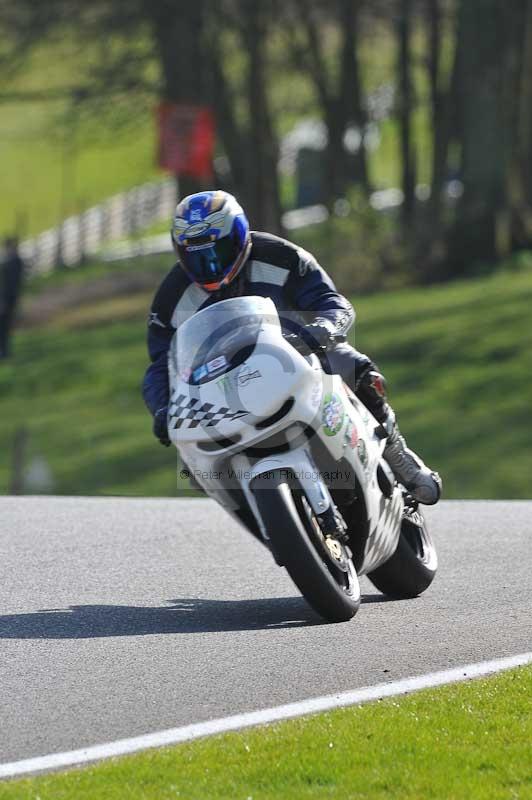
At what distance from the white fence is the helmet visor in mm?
36637

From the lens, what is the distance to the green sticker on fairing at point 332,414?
670cm

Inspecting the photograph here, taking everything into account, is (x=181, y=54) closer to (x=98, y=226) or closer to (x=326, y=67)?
(x=326, y=67)

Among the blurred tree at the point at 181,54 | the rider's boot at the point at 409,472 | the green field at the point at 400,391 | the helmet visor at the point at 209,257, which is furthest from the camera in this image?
the blurred tree at the point at 181,54

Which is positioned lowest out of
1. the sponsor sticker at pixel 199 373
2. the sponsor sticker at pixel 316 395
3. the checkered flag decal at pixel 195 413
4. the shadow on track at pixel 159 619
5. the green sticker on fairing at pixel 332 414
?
the shadow on track at pixel 159 619

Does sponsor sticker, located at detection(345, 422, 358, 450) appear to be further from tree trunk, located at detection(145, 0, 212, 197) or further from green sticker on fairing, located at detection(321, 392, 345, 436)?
tree trunk, located at detection(145, 0, 212, 197)

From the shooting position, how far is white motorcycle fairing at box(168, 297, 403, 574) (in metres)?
6.47

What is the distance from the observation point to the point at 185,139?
2388 cm

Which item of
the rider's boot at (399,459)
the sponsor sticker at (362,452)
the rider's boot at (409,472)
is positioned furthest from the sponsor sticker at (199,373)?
the rider's boot at (409,472)

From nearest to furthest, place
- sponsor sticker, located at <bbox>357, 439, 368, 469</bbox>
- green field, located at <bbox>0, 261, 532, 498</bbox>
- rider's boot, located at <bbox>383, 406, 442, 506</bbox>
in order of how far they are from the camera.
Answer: sponsor sticker, located at <bbox>357, 439, 368, 469</bbox>, rider's boot, located at <bbox>383, 406, 442, 506</bbox>, green field, located at <bbox>0, 261, 532, 498</bbox>

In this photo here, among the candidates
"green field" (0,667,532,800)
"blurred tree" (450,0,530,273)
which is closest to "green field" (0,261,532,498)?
"blurred tree" (450,0,530,273)

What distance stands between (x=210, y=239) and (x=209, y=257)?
3.2 inches

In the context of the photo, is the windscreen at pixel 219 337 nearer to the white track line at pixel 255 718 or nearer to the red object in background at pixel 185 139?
the white track line at pixel 255 718

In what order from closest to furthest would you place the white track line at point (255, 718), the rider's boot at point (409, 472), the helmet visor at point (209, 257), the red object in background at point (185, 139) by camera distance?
the white track line at point (255, 718)
the helmet visor at point (209, 257)
the rider's boot at point (409, 472)
the red object in background at point (185, 139)

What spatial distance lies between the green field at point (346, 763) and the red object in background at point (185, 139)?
18.8 metres
